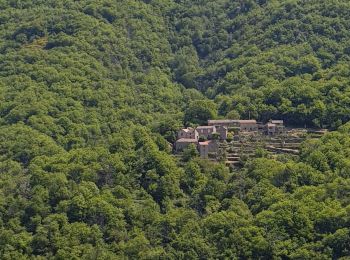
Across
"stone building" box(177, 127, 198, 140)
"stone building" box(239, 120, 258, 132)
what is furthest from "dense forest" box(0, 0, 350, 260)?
"stone building" box(239, 120, 258, 132)

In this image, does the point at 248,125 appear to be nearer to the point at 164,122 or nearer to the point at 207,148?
the point at 207,148

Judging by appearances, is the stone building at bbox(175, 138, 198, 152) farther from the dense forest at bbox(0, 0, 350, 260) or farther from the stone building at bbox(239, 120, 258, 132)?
the stone building at bbox(239, 120, 258, 132)

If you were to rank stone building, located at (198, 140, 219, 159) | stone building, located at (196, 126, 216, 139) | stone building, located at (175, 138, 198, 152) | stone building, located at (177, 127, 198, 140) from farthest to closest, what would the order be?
stone building, located at (196, 126, 216, 139)
stone building, located at (177, 127, 198, 140)
stone building, located at (175, 138, 198, 152)
stone building, located at (198, 140, 219, 159)

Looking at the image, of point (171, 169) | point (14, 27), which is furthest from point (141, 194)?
point (14, 27)

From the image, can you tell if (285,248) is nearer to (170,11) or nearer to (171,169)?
(171,169)

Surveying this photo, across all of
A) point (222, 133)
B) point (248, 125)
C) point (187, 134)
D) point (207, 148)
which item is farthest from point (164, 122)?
point (248, 125)
